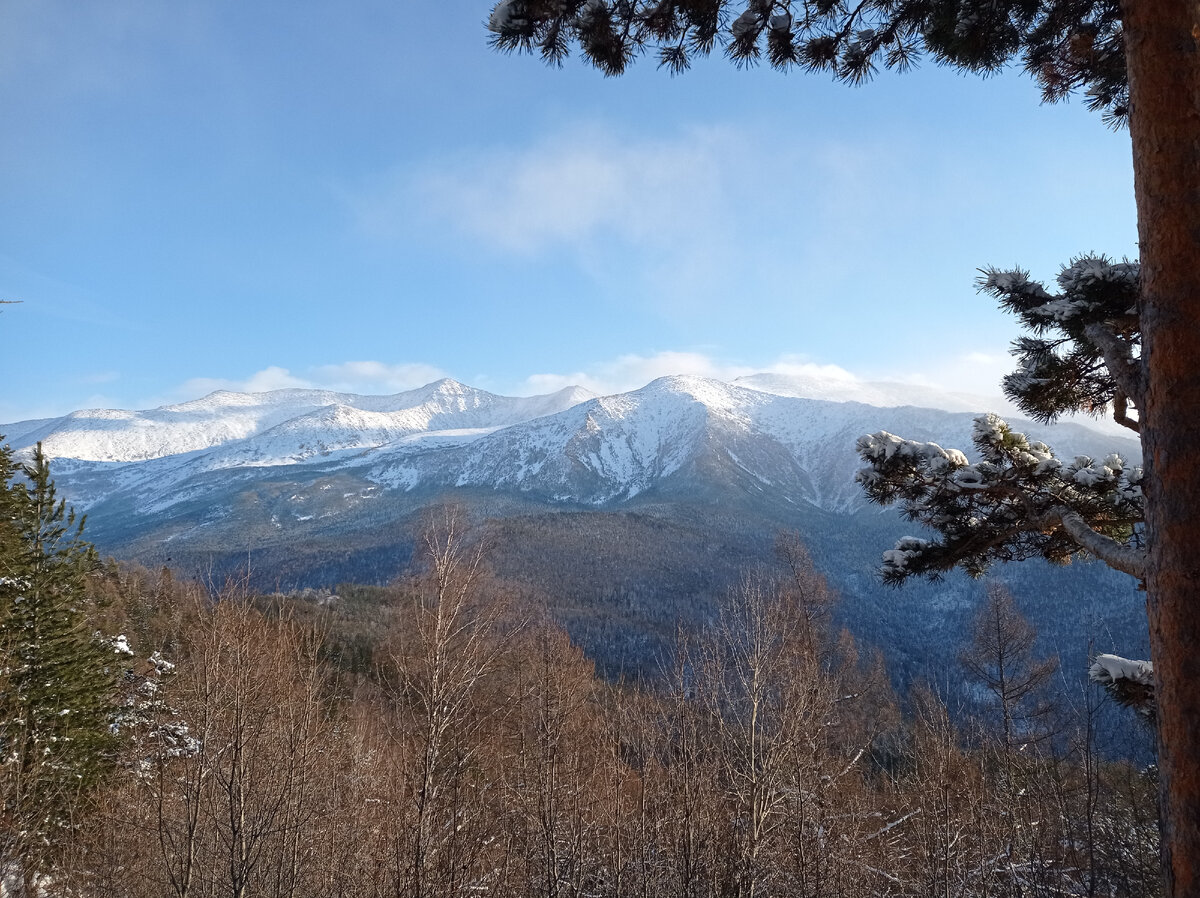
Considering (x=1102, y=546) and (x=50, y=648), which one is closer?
(x=1102, y=546)

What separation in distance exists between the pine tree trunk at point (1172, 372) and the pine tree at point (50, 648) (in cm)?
1358

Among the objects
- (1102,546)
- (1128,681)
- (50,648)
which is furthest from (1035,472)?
(50,648)

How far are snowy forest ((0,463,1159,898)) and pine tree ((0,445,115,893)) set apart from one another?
57 millimetres

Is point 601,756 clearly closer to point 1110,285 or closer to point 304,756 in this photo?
point 304,756

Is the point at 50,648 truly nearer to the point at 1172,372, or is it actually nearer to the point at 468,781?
the point at 468,781

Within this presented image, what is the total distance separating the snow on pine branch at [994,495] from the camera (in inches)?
157

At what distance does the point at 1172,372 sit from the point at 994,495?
2121 millimetres

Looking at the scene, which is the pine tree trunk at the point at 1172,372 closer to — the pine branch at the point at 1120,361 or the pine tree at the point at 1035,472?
the pine branch at the point at 1120,361

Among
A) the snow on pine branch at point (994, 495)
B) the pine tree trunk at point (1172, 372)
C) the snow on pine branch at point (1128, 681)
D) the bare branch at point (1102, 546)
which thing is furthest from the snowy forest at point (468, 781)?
the pine tree trunk at point (1172, 372)

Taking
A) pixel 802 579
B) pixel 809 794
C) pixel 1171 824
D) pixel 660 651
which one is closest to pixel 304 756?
pixel 809 794

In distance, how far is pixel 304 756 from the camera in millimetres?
7863

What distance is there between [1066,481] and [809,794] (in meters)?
4.66

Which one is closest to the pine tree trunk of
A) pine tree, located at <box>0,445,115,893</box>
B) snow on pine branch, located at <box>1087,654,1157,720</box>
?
snow on pine branch, located at <box>1087,654,1157,720</box>

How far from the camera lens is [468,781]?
8.99 m
